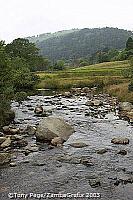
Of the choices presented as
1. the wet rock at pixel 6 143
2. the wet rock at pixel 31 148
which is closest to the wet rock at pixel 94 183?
the wet rock at pixel 31 148

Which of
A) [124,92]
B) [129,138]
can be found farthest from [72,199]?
[124,92]

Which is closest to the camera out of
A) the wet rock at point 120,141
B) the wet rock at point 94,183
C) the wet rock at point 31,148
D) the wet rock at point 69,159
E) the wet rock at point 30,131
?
the wet rock at point 94,183

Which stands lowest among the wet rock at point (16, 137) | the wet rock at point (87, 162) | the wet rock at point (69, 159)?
the wet rock at point (87, 162)

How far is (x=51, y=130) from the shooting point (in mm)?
32781

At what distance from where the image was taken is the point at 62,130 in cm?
3428

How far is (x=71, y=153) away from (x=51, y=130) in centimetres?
460

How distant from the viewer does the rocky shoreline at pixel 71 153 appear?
2217 centimetres

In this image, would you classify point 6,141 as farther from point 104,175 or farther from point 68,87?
point 68,87

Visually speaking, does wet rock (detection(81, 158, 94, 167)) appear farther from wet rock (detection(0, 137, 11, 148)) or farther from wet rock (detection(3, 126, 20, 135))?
wet rock (detection(3, 126, 20, 135))

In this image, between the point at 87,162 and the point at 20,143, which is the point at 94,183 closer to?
the point at 87,162

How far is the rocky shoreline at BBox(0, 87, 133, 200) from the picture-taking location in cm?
2217

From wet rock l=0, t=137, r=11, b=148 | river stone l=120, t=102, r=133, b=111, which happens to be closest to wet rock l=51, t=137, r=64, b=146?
wet rock l=0, t=137, r=11, b=148

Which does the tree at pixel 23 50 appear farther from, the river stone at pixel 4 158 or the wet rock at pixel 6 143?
the river stone at pixel 4 158

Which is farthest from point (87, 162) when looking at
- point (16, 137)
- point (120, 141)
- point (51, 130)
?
point (16, 137)
